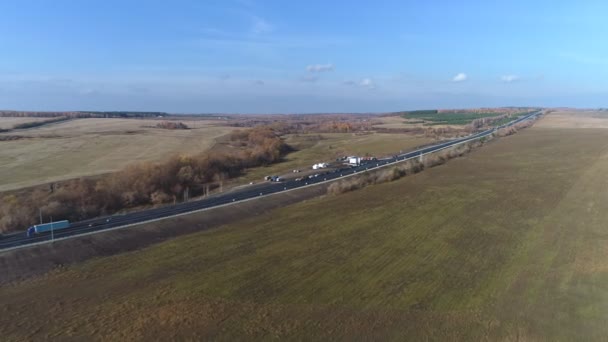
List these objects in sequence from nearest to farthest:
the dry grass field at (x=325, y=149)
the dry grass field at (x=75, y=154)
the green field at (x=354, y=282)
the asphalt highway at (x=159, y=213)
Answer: the green field at (x=354, y=282) < the asphalt highway at (x=159, y=213) < the dry grass field at (x=75, y=154) < the dry grass field at (x=325, y=149)

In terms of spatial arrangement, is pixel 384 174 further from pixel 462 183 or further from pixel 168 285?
pixel 168 285

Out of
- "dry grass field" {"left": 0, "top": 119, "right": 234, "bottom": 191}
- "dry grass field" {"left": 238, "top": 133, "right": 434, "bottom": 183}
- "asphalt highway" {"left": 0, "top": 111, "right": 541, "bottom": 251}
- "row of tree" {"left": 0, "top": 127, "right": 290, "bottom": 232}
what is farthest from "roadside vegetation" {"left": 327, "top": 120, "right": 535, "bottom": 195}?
"dry grass field" {"left": 0, "top": 119, "right": 234, "bottom": 191}

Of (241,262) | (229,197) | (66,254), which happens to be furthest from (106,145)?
(241,262)

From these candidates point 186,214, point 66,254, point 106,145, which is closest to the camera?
point 66,254

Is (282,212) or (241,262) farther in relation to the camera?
(282,212)

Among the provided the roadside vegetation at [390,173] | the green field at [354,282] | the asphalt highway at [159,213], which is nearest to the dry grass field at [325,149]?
Result: the asphalt highway at [159,213]

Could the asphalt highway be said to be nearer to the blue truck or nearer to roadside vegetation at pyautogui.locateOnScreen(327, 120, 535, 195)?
the blue truck

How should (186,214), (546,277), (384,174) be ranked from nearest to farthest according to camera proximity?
(546,277)
(186,214)
(384,174)

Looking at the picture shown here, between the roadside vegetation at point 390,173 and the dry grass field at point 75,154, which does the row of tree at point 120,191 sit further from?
the roadside vegetation at point 390,173
